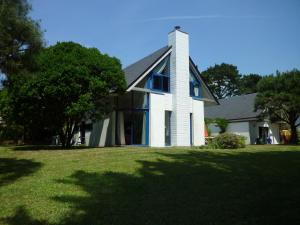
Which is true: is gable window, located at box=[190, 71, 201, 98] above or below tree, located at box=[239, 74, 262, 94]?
below

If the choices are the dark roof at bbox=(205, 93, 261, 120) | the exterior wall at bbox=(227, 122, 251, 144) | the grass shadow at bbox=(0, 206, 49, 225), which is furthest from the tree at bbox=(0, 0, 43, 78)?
the exterior wall at bbox=(227, 122, 251, 144)

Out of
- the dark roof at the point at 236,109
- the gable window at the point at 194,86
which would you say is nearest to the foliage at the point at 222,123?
the dark roof at the point at 236,109

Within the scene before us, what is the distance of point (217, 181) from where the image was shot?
7297 mm

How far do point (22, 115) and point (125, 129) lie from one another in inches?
303

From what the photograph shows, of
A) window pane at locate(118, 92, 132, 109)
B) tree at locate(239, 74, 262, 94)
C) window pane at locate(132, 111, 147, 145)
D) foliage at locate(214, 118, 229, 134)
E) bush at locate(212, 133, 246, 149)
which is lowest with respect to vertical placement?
bush at locate(212, 133, 246, 149)

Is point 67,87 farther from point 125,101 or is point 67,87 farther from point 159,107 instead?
point 159,107

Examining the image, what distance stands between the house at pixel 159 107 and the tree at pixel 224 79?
56156 millimetres

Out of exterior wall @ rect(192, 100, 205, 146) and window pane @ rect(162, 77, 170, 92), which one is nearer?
window pane @ rect(162, 77, 170, 92)

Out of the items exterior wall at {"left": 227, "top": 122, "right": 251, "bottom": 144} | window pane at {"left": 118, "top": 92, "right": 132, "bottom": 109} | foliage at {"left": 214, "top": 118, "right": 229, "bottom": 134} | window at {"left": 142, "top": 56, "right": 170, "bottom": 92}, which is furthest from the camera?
foliage at {"left": 214, "top": 118, "right": 229, "bottom": 134}

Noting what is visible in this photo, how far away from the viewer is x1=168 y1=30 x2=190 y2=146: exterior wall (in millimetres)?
22297

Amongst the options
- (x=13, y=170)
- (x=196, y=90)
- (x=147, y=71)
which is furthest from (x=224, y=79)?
(x=13, y=170)

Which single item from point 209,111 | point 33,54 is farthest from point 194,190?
point 209,111

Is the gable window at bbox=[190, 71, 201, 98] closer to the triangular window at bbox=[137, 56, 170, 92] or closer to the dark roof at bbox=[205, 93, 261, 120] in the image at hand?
the triangular window at bbox=[137, 56, 170, 92]

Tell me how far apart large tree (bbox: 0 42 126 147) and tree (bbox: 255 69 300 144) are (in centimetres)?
1675
